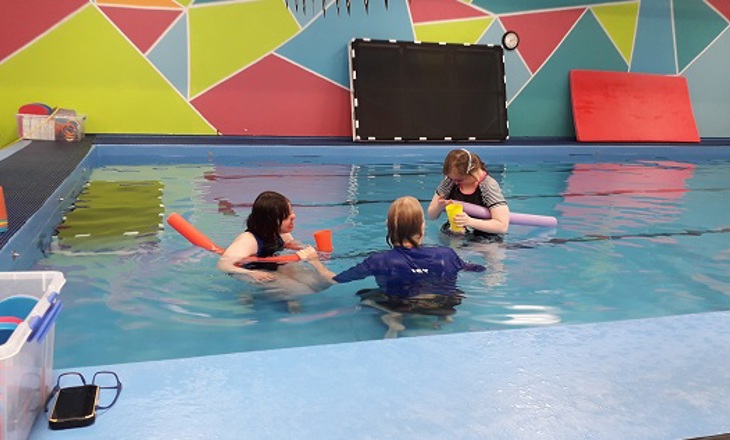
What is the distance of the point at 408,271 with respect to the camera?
262 centimetres

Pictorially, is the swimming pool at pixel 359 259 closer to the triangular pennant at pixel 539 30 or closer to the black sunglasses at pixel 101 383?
the black sunglasses at pixel 101 383

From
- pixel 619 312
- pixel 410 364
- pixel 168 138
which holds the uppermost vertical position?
pixel 168 138

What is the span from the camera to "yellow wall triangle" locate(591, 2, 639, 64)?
981cm

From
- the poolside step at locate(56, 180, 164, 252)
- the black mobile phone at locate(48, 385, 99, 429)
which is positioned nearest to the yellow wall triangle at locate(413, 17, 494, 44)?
the poolside step at locate(56, 180, 164, 252)

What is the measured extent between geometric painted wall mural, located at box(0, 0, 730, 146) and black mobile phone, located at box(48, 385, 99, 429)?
603 centimetres

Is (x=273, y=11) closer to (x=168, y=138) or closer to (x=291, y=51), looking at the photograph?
(x=291, y=51)

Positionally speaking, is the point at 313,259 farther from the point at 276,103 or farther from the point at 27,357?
the point at 276,103

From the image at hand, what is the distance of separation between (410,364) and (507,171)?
5.86 meters

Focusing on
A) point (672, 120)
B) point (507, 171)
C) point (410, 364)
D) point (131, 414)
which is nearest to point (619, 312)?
point (410, 364)

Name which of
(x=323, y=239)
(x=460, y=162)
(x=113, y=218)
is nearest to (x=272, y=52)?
(x=113, y=218)

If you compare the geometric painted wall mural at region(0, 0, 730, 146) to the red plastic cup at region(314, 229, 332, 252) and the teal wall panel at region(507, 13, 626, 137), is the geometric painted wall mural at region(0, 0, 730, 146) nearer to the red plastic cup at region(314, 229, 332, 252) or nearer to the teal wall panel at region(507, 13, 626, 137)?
the teal wall panel at region(507, 13, 626, 137)

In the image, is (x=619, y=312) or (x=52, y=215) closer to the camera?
(x=619, y=312)

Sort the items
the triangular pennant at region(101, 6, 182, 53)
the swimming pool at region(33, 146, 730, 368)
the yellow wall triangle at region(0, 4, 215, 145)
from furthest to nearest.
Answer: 1. the triangular pennant at region(101, 6, 182, 53)
2. the yellow wall triangle at region(0, 4, 215, 145)
3. the swimming pool at region(33, 146, 730, 368)

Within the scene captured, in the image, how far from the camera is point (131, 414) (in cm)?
133
